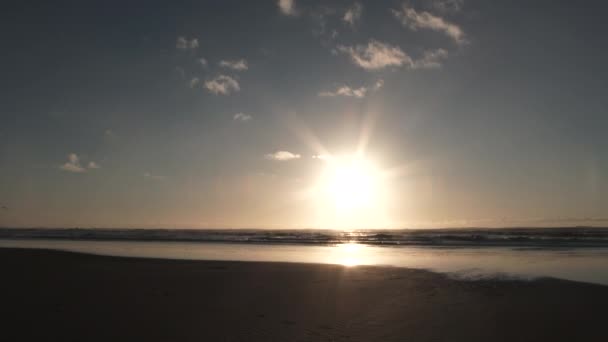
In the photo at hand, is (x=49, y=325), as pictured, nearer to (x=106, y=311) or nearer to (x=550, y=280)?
(x=106, y=311)

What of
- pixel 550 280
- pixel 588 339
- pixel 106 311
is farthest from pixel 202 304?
pixel 550 280

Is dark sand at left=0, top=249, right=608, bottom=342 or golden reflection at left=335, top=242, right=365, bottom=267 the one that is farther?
golden reflection at left=335, top=242, right=365, bottom=267

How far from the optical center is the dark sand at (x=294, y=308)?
842cm

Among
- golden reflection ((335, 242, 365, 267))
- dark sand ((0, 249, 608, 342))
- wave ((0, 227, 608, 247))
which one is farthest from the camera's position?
wave ((0, 227, 608, 247))

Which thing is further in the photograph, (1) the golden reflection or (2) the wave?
(2) the wave

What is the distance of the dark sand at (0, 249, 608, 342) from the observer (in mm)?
8422

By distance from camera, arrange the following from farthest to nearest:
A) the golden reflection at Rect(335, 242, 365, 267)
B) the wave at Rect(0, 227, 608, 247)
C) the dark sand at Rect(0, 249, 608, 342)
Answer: the wave at Rect(0, 227, 608, 247) < the golden reflection at Rect(335, 242, 365, 267) < the dark sand at Rect(0, 249, 608, 342)

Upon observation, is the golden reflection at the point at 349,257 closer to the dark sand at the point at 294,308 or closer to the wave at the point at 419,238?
the dark sand at the point at 294,308

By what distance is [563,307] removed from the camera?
10984mm

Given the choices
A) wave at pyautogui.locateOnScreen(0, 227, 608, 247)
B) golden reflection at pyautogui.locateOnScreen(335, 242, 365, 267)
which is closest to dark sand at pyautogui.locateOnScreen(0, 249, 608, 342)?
golden reflection at pyautogui.locateOnScreen(335, 242, 365, 267)

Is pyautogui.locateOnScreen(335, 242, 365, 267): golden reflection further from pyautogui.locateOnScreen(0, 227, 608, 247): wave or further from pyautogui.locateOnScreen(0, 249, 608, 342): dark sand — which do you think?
pyautogui.locateOnScreen(0, 227, 608, 247): wave

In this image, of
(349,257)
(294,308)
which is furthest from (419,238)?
(294,308)

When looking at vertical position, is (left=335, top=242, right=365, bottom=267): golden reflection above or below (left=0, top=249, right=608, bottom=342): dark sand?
above

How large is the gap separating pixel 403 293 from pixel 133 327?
25.8ft
